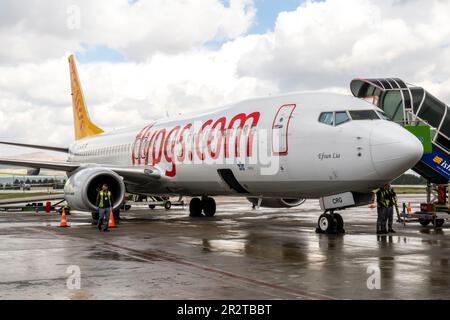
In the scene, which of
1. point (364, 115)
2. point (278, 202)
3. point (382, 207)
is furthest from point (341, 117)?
point (278, 202)

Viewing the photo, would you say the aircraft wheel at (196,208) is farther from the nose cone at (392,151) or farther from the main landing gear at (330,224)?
the nose cone at (392,151)

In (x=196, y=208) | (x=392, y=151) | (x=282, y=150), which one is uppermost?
(x=282, y=150)

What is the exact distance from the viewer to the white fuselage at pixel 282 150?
1364 cm

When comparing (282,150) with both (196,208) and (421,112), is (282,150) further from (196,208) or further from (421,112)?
(196,208)

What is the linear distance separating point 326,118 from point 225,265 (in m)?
6.41

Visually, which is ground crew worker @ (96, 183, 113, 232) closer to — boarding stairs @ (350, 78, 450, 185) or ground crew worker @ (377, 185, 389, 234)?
ground crew worker @ (377, 185, 389, 234)

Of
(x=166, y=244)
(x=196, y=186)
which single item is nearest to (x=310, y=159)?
(x=166, y=244)

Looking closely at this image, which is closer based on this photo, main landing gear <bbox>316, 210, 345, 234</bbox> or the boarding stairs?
main landing gear <bbox>316, 210, 345, 234</bbox>

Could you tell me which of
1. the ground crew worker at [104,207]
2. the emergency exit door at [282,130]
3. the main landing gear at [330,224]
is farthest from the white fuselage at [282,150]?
the ground crew worker at [104,207]

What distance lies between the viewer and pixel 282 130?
50.8ft

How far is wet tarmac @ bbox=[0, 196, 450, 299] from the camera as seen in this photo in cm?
738

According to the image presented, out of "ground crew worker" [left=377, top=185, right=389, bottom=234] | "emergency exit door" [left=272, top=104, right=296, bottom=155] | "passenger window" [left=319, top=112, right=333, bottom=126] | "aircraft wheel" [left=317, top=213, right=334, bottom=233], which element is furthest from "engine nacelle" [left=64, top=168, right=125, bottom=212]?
"ground crew worker" [left=377, top=185, right=389, bottom=234]

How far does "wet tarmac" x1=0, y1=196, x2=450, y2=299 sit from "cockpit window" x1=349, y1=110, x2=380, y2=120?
2984 mm
